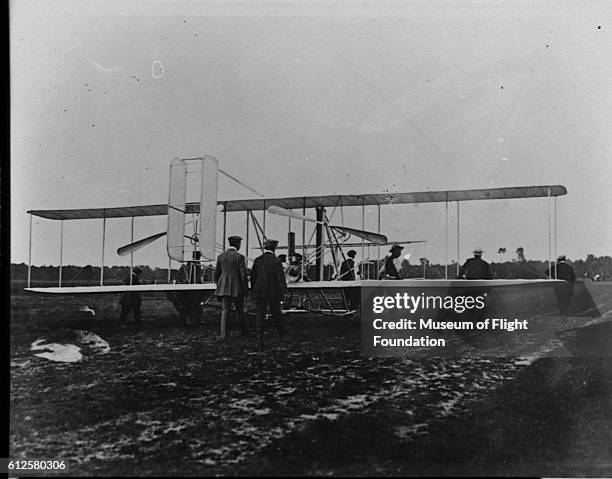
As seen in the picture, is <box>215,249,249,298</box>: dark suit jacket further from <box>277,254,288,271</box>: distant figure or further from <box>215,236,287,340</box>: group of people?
<box>277,254,288,271</box>: distant figure

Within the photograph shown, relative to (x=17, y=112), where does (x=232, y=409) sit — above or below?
below

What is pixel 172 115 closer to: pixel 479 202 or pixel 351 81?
pixel 351 81

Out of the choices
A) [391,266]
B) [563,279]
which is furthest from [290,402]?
[563,279]

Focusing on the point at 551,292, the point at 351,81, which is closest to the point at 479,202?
the point at 551,292

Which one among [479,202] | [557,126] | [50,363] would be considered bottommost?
[50,363]

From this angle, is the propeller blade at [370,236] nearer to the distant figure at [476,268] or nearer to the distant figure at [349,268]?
the distant figure at [349,268]

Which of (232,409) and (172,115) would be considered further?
(172,115)

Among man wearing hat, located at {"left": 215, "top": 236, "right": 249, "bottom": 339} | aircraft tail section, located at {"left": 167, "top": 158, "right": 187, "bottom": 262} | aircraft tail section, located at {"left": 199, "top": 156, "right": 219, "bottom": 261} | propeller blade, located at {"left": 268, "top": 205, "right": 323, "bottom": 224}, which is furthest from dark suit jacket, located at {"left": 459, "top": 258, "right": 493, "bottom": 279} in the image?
aircraft tail section, located at {"left": 167, "top": 158, "right": 187, "bottom": 262}
